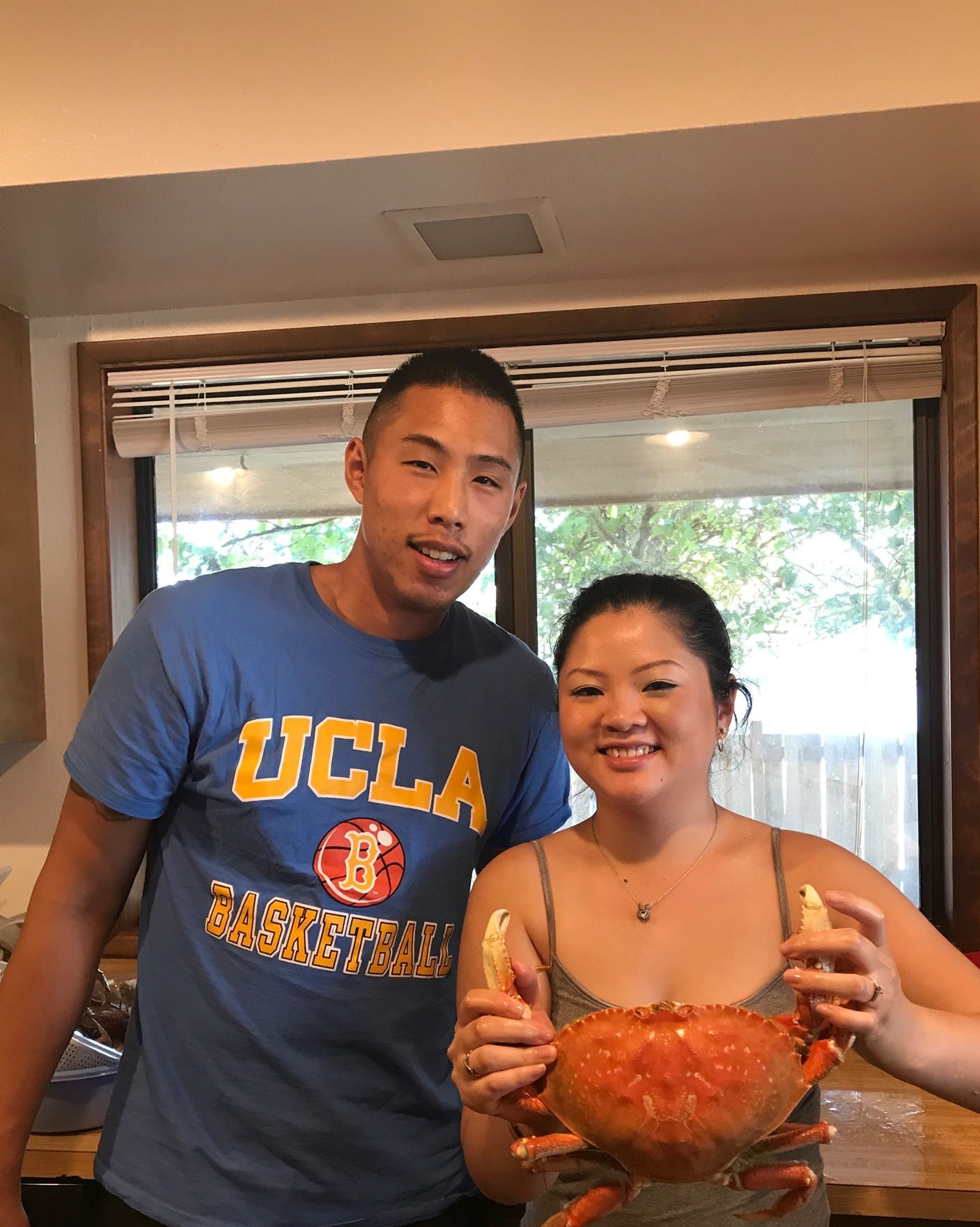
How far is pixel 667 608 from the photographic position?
121 cm

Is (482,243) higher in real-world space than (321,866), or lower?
higher

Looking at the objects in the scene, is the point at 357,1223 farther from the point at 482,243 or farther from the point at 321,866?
the point at 482,243

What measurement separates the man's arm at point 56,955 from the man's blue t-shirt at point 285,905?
5 cm

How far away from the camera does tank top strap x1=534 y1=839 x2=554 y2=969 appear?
3.81 feet

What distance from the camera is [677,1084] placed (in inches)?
37.9

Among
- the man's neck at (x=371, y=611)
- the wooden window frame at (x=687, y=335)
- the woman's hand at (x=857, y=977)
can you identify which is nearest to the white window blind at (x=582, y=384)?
the wooden window frame at (x=687, y=335)

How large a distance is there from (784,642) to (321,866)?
1.39 meters

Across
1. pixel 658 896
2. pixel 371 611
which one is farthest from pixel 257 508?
pixel 658 896

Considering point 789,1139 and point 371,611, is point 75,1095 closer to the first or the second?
point 371,611

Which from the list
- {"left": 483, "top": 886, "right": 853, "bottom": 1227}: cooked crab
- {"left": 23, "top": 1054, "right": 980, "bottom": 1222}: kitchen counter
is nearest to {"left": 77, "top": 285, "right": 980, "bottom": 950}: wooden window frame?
{"left": 23, "top": 1054, "right": 980, "bottom": 1222}: kitchen counter

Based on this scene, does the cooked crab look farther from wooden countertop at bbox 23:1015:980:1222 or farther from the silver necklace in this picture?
wooden countertop at bbox 23:1015:980:1222

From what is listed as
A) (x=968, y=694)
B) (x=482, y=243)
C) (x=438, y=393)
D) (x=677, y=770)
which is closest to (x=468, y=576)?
(x=438, y=393)

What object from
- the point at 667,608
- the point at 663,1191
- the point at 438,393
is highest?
the point at 438,393

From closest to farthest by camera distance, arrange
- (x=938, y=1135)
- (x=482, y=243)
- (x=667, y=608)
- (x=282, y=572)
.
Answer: (x=667, y=608)
(x=282, y=572)
(x=938, y=1135)
(x=482, y=243)
